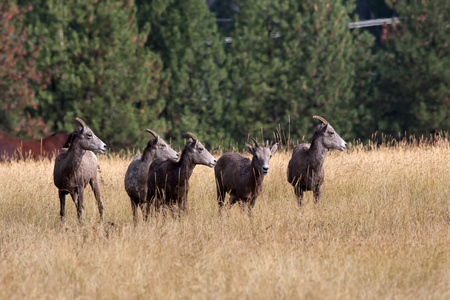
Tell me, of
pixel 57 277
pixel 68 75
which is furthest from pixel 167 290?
pixel 68 75

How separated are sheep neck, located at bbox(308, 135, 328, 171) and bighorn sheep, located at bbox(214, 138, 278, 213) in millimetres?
996

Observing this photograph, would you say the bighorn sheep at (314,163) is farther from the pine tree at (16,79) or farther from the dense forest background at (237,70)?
the pine tree at (16,79)

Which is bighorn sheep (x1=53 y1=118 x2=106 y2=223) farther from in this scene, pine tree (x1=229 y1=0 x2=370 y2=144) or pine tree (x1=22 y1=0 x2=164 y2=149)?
pine tree (x1=229 y1=0 x2=370 y2=144)

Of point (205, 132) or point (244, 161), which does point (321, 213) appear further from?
point (205, 132)

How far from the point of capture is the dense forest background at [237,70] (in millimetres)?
20672

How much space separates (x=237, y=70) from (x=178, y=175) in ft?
44.5

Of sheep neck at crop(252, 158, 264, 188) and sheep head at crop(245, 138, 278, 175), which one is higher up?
sheep head at crop(245, 138, 278, 175)

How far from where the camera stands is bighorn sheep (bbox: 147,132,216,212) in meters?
9.34

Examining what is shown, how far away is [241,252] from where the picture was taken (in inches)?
286

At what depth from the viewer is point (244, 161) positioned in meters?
10.3

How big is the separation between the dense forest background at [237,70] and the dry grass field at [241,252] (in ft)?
32.4

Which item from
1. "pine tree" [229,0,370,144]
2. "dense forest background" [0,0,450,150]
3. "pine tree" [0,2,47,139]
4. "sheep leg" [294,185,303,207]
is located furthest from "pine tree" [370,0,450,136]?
"sheep leg" [294,185,303,207]

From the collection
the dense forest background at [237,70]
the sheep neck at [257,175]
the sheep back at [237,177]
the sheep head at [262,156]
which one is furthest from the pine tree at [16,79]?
the sheep head at [262,156]

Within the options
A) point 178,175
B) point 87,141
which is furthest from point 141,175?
point 87,141
